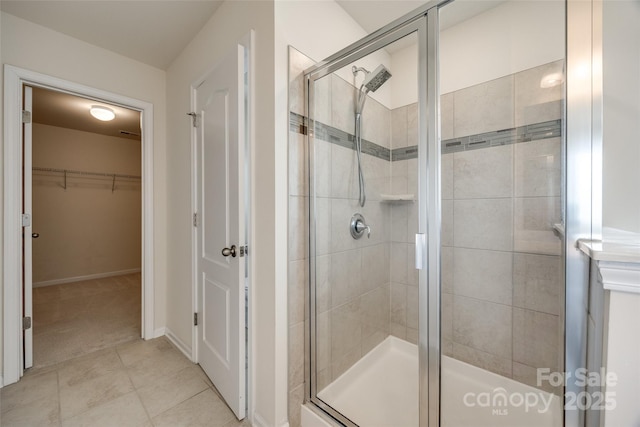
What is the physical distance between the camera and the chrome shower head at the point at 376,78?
4.44 ft

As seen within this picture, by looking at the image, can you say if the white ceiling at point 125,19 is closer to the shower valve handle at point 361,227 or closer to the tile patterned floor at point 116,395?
the shower valve handle at point 361,227

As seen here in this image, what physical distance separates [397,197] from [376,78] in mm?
679

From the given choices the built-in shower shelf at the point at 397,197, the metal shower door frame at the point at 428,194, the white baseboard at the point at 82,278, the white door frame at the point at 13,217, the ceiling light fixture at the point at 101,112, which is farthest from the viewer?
the white baseboard at the point at 82,278

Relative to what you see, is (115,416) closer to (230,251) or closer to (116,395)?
(116,395)

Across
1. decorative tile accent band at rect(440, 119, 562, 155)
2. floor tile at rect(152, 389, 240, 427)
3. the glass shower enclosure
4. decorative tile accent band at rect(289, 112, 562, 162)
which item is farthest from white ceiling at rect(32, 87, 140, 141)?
decorative tile accent band at rect(440, 119, 562, 155)

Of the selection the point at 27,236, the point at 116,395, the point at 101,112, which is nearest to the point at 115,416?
the point at 116,395

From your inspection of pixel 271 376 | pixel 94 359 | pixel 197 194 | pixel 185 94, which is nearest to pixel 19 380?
pixel 94 359

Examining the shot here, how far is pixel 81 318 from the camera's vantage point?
2717 mm

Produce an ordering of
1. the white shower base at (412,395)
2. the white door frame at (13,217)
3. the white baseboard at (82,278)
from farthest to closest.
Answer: the white baseboard at (82,278), the white door frame at (13,217), the white shower base at (412,395)

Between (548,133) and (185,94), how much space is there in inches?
96.0

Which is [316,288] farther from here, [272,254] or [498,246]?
[498,246]

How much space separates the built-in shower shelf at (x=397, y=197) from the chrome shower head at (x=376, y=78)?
0.63 m

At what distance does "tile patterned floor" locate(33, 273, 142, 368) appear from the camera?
2.12 meters

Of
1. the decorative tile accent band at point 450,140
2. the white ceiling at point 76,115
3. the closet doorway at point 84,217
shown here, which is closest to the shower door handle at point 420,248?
the decorative tile accent band at point 450,140
